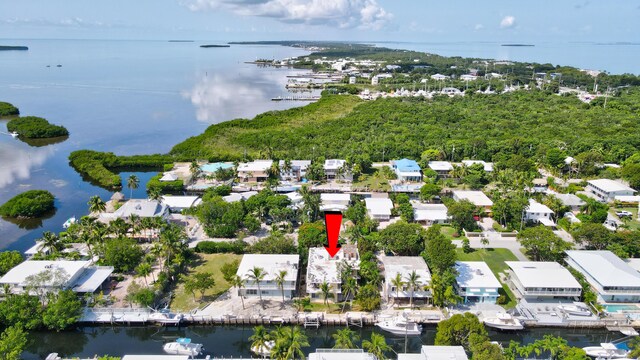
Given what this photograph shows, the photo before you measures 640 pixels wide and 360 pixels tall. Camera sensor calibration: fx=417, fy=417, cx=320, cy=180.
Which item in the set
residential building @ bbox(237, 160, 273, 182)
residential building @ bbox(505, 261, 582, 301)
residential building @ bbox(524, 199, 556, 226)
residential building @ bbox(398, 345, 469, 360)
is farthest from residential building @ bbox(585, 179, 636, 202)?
residential building @ bbox(237, 160, 273, 182)

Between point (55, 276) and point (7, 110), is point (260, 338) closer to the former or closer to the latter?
point (55, 276)

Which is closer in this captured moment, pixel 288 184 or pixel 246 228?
pixel 246 228

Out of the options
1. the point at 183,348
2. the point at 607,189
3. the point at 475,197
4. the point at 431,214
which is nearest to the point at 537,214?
the point at 475,197

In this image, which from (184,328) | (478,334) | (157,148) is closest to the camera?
(478,334)

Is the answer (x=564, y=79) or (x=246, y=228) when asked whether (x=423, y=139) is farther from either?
(x=564, y=79)

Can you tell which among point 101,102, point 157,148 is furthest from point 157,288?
point 101,102

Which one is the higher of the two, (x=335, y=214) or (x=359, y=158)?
(x=335, y=214)

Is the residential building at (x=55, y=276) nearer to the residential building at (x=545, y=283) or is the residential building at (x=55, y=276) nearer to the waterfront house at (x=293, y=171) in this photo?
the waterfront house at (x=293, y=171)
